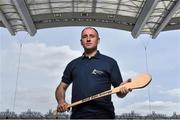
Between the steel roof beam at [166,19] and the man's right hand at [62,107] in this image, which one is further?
the steel roof beam at [166,19]

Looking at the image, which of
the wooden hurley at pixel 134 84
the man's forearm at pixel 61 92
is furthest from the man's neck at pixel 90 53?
the wooden hurley at pixel 134 84

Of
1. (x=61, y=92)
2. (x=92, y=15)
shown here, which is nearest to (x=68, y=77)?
(x=61, y=92)

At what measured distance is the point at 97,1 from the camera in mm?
40875

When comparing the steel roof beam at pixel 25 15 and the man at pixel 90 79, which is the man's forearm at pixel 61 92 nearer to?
the man at pixel 90 79

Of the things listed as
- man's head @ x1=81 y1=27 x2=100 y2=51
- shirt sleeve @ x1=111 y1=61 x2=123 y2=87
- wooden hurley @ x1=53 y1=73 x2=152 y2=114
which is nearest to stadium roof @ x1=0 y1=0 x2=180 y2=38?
shirt sleeve @ x1=111 y1=61 x2=123 y2=87

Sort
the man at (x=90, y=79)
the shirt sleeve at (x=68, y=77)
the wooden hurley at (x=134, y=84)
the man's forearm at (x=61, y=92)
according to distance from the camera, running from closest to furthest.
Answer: the wooden hurley at (x=134, y=84), the man at (x=90, y=79), the man's forearm at (x=61, y=92), the shirt sleeve at (x=68, y=77)

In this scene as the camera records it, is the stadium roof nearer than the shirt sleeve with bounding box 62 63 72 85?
No

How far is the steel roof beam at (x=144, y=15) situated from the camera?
36.1 metres

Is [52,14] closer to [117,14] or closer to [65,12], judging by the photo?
[65,12]

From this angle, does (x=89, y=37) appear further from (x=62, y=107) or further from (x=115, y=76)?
(x=62, y=107)

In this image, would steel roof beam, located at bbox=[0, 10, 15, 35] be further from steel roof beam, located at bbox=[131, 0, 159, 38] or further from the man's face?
the man's face

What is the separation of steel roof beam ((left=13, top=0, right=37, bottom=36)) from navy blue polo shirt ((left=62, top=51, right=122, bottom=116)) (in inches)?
1252

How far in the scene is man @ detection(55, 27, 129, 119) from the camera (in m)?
4.54

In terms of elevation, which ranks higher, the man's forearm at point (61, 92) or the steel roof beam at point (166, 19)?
the steel roof beam at point (166, 19)
